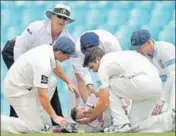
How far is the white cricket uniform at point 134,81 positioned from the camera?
20.0 feet

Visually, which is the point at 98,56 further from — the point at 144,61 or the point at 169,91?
the point at 169,91

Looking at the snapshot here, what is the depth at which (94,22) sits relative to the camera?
7863 millimetres

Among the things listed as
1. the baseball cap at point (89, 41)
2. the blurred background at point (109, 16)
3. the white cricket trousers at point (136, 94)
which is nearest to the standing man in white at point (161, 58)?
the white cricket trousers at point (136, 94)

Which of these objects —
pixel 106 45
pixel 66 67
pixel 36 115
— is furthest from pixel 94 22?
pixel 36 115

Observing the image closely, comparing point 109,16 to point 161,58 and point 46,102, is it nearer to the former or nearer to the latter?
point 161,58

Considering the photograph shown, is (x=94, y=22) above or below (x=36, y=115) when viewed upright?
above

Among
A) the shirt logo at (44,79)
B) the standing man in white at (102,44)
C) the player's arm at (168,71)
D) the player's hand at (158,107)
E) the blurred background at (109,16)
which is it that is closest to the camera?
the shirt logo at (44,79)

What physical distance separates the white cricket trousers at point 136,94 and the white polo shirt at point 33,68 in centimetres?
52

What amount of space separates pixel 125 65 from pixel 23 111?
0.84 metres

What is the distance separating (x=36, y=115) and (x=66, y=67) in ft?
4.14

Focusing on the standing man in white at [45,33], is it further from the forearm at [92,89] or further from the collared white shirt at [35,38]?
the forearm at [92,89]

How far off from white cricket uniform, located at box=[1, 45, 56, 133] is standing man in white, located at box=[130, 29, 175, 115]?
2.45 ft

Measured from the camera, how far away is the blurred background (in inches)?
307

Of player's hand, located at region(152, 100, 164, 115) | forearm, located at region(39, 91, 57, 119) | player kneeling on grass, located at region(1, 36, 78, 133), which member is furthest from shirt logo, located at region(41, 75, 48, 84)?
player's hand, located at region(152, 100, 164, 115)
